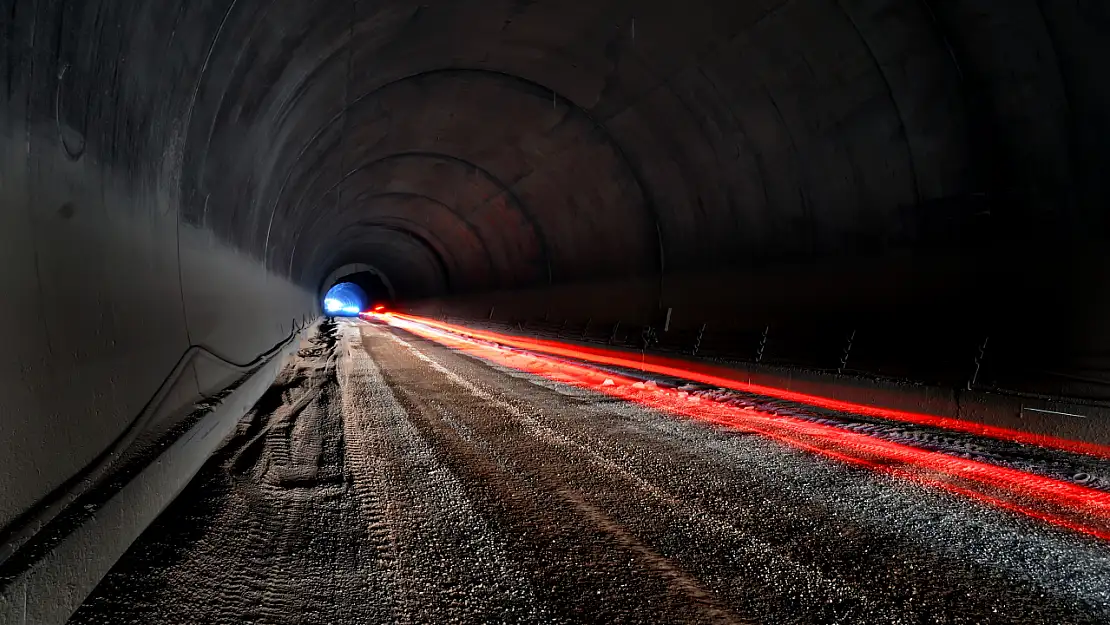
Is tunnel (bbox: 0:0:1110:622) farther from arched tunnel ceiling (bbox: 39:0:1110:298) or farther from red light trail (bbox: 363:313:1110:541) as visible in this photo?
red light trail (bbox: 363:313:1110:541)

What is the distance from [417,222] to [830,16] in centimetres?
2267

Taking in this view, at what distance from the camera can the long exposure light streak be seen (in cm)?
591

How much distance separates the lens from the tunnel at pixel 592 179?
3.03 metres

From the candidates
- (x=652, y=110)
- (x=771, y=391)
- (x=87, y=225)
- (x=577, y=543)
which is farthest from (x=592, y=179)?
(x=577, y=543)

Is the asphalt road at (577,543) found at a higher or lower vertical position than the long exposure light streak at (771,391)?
lower

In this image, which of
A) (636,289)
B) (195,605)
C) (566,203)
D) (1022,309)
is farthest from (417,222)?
(195,605)

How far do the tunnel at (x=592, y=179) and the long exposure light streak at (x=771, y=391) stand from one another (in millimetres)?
312

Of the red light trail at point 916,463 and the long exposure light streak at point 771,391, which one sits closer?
the red light trail at point 916,463

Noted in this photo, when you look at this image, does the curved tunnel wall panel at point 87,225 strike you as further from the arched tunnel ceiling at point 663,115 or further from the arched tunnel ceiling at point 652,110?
the arched tunnel ceiling at point 663,115

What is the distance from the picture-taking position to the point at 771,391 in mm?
8969

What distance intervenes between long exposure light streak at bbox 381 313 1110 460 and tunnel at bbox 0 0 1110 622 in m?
0.31

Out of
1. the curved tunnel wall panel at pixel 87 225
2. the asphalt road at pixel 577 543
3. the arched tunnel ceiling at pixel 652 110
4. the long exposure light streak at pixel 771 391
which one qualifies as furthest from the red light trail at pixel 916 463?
the curved tunnel wall panel at pixel 87 225

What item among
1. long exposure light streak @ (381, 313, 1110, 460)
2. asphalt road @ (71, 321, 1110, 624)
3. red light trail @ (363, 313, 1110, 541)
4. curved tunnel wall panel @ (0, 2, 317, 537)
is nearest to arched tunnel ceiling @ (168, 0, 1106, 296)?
curved tunnel wall panel @ (0, 2, 317, 537)

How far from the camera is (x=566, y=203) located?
16766 mm
